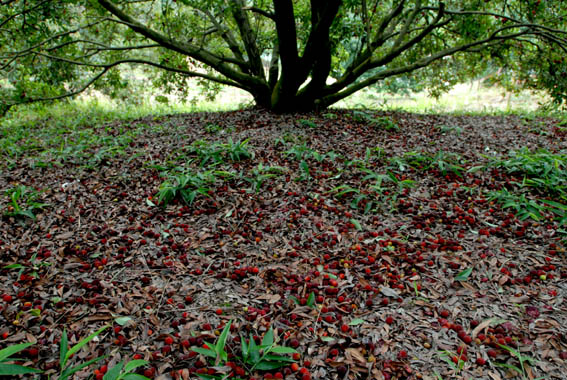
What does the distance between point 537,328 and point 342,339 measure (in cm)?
113

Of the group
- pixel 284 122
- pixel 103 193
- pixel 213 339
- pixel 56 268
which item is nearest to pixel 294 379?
pixel 213 339

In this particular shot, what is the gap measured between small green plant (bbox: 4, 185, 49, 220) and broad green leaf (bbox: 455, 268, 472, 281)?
3497 mm

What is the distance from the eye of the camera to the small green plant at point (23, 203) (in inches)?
114

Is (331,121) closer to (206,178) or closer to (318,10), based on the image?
(318,10)

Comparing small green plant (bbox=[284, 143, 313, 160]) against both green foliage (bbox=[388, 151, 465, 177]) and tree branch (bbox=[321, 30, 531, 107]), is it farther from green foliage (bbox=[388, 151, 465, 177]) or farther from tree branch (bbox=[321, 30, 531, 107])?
tree branch (bbox=[321, 30, 531, 107])

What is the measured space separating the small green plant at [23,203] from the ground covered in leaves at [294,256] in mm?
18

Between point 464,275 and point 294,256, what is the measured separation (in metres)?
1.21

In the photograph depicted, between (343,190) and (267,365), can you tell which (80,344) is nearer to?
(267,365)

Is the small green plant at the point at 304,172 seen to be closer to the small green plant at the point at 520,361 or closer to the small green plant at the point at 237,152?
the small green plant at the point at 237,152

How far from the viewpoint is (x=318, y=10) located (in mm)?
5031

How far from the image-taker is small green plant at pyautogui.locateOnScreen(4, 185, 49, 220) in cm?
289

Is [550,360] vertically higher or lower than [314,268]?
lower

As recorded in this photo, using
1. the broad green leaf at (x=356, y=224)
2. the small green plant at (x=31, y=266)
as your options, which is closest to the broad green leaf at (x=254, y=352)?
the broad green leaf at (x=356, y=224)

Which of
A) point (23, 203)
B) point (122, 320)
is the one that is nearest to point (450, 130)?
point (122, 320)
